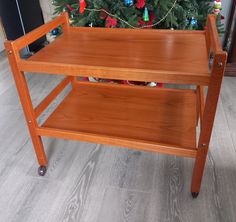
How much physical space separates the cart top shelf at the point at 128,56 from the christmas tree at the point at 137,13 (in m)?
0.34

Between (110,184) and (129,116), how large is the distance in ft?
0.97

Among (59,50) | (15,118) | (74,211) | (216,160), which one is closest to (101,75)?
(59,50)

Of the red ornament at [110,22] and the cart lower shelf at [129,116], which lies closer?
the cart lower shelf at [129,116]

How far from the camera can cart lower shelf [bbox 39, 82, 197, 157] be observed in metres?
0.89

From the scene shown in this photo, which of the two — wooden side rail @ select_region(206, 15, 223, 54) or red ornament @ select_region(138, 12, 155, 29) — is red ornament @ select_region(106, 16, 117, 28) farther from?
wooden side rail @ select_region(206, 15, 223, 54)

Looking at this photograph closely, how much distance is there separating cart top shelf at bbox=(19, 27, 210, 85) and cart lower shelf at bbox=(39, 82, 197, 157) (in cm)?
26

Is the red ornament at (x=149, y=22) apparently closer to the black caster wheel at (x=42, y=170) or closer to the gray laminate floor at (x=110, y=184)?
the gray laminate floor at (x=110, y=184)

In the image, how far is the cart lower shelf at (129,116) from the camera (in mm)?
892

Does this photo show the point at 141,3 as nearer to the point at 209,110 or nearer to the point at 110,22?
the point at 110,22

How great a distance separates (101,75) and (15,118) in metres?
0.90

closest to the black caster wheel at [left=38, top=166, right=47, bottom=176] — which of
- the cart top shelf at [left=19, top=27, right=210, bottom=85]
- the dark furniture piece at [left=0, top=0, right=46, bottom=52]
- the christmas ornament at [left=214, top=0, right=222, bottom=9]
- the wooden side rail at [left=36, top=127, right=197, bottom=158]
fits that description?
the wooden side rail at [left=36, top=127, right=197, bottom=158]

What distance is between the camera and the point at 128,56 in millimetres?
839

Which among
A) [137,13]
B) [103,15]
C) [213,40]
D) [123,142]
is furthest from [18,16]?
[213,40]

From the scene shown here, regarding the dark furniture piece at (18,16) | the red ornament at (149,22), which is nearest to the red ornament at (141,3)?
the red ornament at (149,22)
